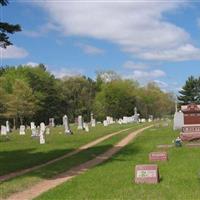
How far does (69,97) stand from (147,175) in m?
115

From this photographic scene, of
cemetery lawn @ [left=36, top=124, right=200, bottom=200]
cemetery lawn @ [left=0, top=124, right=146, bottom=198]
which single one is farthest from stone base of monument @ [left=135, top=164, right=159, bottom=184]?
cemetery lawn @ [left=0, top=124, right=146, bottom=198]

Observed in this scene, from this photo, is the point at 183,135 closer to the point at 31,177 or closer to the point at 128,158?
the point at 128,158

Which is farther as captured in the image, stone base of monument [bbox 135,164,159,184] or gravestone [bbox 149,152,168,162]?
gravestone [bbox 149,152,168,162]

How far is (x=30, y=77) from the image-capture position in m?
112

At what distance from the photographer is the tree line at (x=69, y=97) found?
91.6 metres

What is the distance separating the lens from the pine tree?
123 metres

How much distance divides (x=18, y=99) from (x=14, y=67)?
35.2 m

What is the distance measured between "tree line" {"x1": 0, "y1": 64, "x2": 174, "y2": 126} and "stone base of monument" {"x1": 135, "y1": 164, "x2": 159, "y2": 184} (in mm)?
70668

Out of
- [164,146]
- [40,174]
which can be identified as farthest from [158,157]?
[164,146]

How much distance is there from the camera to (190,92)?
12438 cm

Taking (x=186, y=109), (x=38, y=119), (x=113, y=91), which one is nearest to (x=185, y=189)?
(x=186, y=109)

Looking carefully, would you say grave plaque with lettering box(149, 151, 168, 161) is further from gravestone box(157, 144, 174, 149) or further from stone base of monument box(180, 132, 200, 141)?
stone base of monument box(180, 132, 200, 141)

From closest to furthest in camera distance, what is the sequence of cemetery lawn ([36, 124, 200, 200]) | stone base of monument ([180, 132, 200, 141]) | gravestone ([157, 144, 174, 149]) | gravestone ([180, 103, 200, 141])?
cemetery lawn ([36, 124, 200, 200]) < gravestone ([157, 144, 174, 149]) < stone base of monument ([180, 132, 200, 141]) < gravestone ([180, 103, 200, 141])

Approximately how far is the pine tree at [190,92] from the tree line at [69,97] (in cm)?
1161
